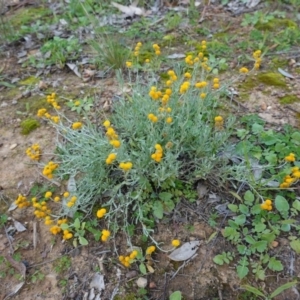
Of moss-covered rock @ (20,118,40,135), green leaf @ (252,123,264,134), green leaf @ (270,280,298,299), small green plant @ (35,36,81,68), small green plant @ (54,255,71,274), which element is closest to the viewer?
green leaf @ (270,280,298,299)

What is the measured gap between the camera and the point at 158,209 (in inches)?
78.0

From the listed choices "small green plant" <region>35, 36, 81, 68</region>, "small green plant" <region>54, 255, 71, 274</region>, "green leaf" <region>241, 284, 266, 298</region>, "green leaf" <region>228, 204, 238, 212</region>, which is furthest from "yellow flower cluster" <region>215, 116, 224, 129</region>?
"small green plant" <region>35, 36, 81, 68</region>

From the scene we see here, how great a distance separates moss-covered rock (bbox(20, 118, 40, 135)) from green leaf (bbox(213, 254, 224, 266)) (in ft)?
4.75

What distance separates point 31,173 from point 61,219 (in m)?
0.41

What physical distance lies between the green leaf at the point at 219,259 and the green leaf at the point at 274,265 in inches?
8.3

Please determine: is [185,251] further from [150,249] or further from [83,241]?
[83,241]

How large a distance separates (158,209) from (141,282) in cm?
36

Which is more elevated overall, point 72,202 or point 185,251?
point 72,202

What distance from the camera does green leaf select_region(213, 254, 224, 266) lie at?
6.02 ft

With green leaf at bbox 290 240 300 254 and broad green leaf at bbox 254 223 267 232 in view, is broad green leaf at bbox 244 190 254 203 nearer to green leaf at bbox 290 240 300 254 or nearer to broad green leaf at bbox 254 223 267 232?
broad green leaf at bbox 254 223 267 232

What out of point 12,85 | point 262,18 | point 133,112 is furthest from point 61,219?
point 262,18

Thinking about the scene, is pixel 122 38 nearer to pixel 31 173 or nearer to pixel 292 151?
pixel 31 173

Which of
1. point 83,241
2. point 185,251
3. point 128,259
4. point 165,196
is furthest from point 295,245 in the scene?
point 83,241

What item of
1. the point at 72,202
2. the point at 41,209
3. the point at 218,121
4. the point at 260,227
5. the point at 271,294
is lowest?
the point at 271,294
